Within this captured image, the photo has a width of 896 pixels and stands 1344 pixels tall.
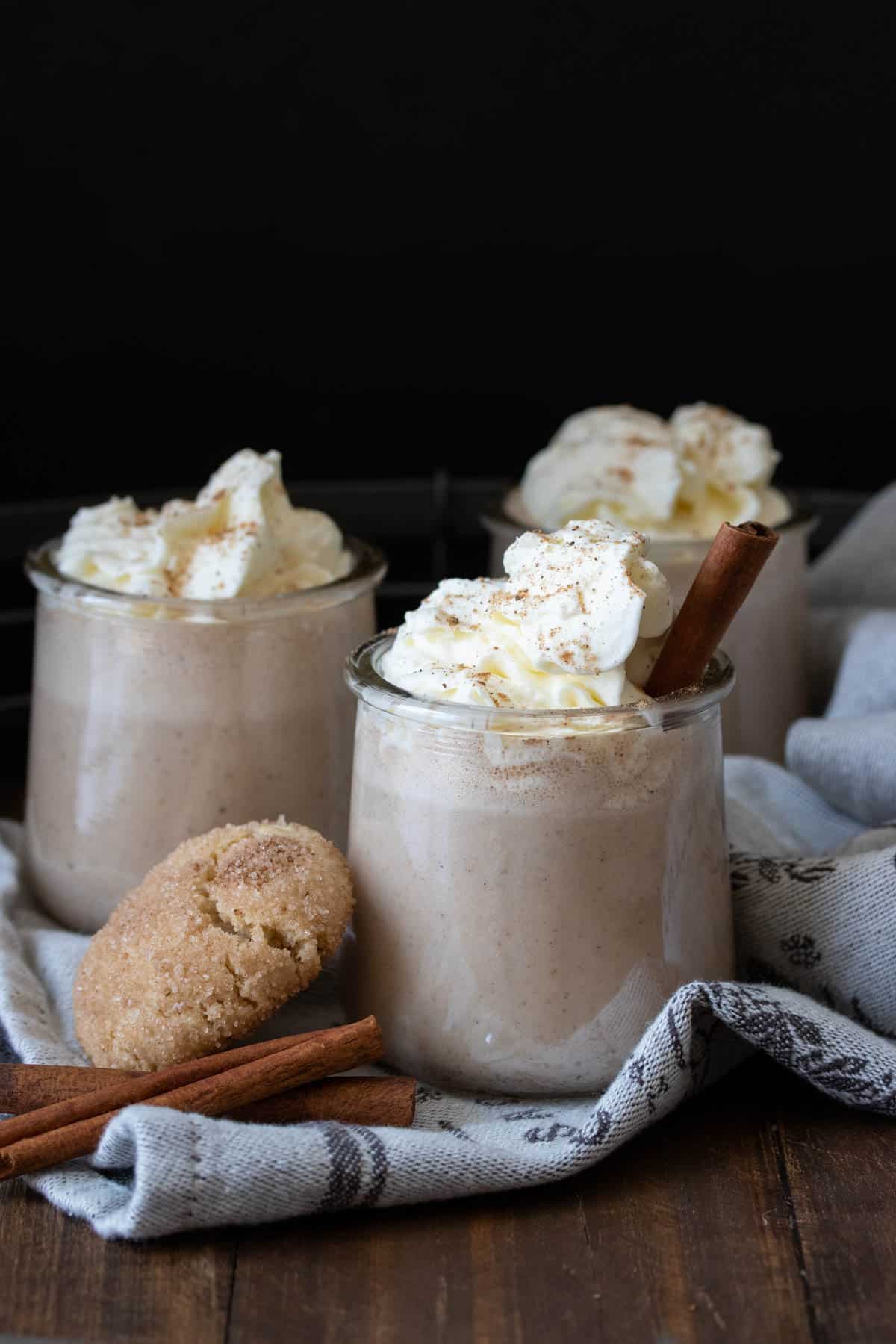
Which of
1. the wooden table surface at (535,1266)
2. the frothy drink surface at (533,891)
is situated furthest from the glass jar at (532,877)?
the wooden table surface at (535,1266)

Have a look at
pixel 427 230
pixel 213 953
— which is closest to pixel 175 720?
pixel 213 953

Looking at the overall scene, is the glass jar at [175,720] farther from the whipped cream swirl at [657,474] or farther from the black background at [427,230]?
the black background at [427,230]

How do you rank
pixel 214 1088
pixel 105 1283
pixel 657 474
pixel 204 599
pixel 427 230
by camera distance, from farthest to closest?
1. pixel 427 230
2. pixel 657 474
3. pixel 204 599
4. pixel 214 1088
5. pixel 105 1283

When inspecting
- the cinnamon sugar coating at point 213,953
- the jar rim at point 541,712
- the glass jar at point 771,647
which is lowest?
the cinnamon sugar coating at point 213,953

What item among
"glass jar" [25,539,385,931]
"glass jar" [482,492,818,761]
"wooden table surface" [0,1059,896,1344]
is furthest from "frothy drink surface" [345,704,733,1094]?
"glass jar" [482,492,818,761]

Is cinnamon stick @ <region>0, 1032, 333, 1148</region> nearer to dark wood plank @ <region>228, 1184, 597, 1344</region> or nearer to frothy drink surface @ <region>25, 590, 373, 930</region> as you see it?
dark wood plank @ <region>228, 1184, 597, 1344</region>

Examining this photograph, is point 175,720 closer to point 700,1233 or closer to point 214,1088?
point 214,1088
